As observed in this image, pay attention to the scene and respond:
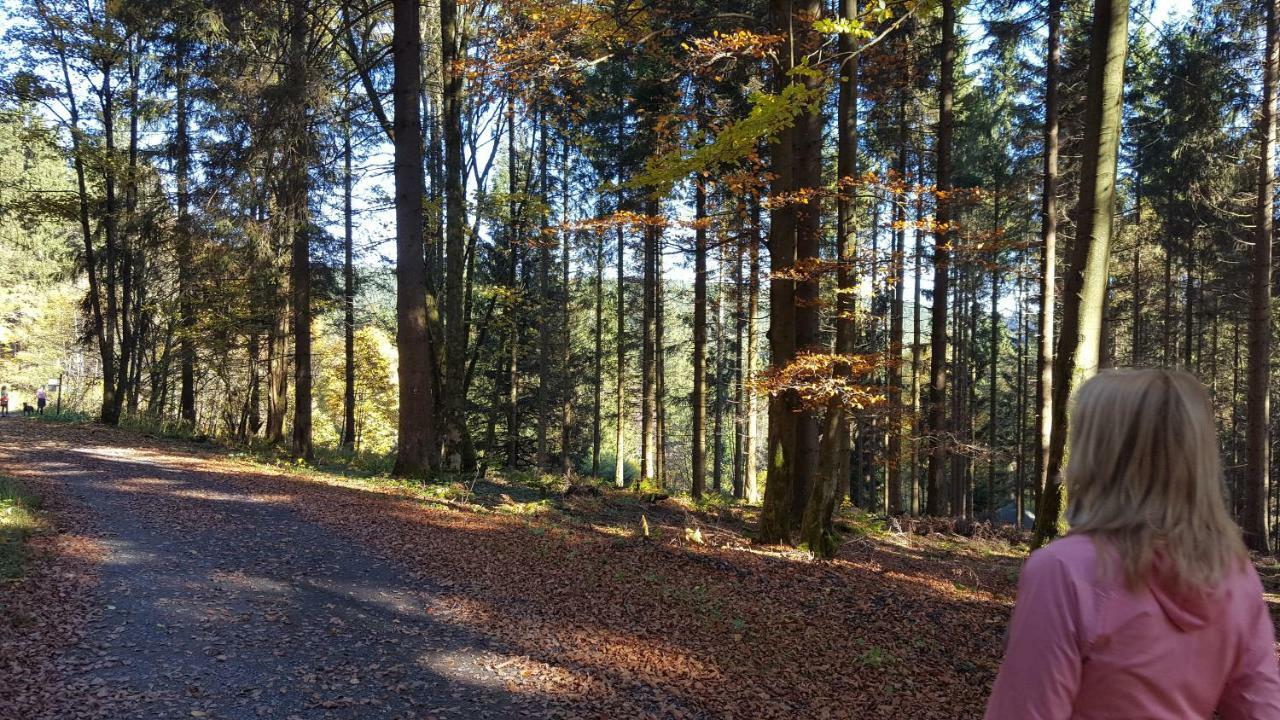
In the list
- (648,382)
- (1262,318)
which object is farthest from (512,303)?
(1262,318)

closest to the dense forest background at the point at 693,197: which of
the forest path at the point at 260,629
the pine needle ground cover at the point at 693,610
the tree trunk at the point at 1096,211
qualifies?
the tree trunk at the point at 1096,211

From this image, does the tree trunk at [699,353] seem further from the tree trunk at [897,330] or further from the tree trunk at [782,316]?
the tree trunk at [782,316]

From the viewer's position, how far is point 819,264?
350 inches

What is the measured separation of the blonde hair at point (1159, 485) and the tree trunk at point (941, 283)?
11.8 m

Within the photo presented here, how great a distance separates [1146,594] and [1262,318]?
16.6 metres

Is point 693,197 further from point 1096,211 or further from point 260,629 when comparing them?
point 260,629

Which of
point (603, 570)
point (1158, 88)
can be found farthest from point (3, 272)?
point (1158, 88)

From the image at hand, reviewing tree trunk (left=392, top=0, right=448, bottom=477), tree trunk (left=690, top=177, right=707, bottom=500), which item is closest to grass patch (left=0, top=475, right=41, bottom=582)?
tree trunk (left=392, top=0, right=448, bottom=477)

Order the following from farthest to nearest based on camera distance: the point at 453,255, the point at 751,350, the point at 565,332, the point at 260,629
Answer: the point at 565,332 → the point at 751,350 → the point at 453,255 → the point at 260,629

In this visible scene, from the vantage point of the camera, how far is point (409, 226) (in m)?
12.6

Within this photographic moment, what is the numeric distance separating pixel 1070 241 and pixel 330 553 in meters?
19.4

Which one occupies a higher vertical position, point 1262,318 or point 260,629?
point 1262,318

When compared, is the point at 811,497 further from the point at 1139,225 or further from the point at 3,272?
the point at 3,272

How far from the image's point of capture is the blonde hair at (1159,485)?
1.45m
